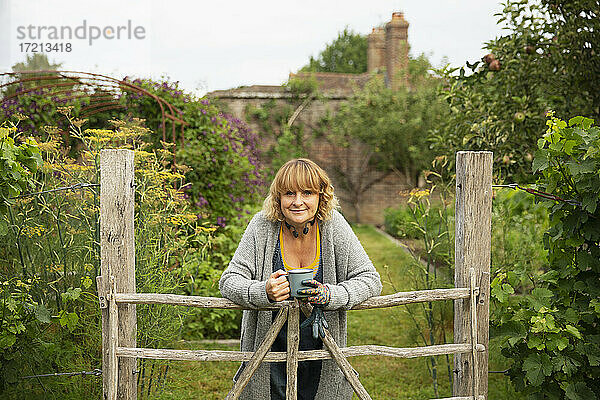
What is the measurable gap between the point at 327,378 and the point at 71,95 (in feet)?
17.4

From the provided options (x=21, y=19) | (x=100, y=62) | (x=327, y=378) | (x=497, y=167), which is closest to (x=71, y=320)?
(x=327, y=378)

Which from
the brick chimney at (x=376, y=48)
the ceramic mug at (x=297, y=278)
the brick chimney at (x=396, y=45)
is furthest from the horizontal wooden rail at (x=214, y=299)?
the brick chimney at (x=376, y=48)

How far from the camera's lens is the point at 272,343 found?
2.48 meters

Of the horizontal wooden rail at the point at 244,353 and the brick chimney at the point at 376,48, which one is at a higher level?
the brick chimney at the point at 376,48

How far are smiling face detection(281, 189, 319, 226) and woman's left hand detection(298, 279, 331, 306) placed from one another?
336 millimetres

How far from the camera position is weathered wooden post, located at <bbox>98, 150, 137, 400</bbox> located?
2.59 m

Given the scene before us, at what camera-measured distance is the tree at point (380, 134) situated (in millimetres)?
12922

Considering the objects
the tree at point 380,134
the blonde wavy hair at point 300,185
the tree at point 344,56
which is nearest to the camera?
the blonde wavy hair at point 300,185

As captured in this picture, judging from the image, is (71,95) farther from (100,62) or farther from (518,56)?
(518,56)

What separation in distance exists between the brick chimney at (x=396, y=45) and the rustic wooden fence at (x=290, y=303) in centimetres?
1320

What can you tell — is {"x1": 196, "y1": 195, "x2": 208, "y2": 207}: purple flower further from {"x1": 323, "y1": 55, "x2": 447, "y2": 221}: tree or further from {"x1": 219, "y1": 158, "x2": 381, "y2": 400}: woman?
{"x1": 323, "y1": 55, "x2": 447, "y2": 221}: tree

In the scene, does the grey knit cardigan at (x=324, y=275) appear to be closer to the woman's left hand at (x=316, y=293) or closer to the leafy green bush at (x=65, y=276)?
the woman's left hand at (x=316, y=293)

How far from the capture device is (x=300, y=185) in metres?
2.47

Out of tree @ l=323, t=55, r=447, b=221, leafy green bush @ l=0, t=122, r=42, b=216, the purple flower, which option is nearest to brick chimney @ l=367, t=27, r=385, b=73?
tree @ l=323, t=55, r=447, b=221
